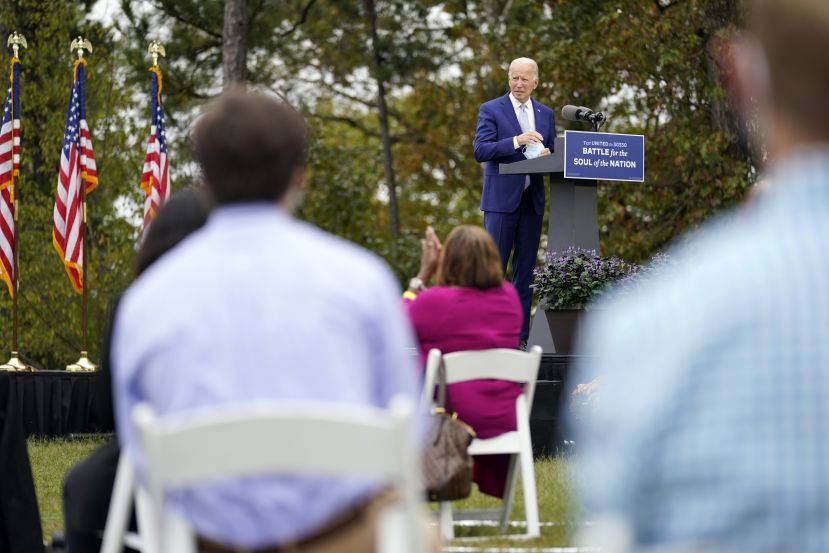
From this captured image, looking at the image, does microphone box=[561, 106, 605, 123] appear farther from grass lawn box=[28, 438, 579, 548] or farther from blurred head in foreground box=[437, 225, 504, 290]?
blurred head in foreground box=[437, 225, 504, 290]

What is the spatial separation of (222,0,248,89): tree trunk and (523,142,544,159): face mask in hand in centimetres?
727

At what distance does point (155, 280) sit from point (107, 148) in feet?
43.9

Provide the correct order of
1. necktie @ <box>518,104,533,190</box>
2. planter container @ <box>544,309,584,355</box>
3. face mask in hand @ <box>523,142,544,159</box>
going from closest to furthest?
face mask in hand @ <box>523,142,544,159</box>
planter container @ <box>544,309,584,355</box>
necktie @ <box>518,104,533,190</box>

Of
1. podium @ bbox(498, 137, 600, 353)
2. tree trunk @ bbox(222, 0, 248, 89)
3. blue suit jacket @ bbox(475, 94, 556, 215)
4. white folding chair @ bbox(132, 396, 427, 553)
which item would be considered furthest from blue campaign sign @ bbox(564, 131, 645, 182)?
tree trunk @ bbox(222, 0, 248, 89)

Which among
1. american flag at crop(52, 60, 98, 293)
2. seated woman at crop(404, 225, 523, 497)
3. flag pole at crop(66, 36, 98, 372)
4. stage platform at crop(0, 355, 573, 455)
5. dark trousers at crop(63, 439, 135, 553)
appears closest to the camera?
dark trousers at crop(63, 439, 135, 553)

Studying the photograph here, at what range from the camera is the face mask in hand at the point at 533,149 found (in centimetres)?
922

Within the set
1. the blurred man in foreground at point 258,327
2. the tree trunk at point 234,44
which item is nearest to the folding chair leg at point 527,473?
the blurred man in foreground at point 258,327

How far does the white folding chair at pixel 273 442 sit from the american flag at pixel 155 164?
381 inches

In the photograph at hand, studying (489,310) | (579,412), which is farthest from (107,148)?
(489,310)

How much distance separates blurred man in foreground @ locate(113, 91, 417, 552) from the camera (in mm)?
2359

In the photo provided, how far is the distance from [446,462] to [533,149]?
4.83m

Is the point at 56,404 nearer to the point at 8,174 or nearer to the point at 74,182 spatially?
the point at 74,182

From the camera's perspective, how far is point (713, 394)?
4.97 ft

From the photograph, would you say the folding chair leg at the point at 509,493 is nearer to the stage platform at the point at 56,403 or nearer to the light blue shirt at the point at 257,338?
the light blue shirt at the point at 257,338
